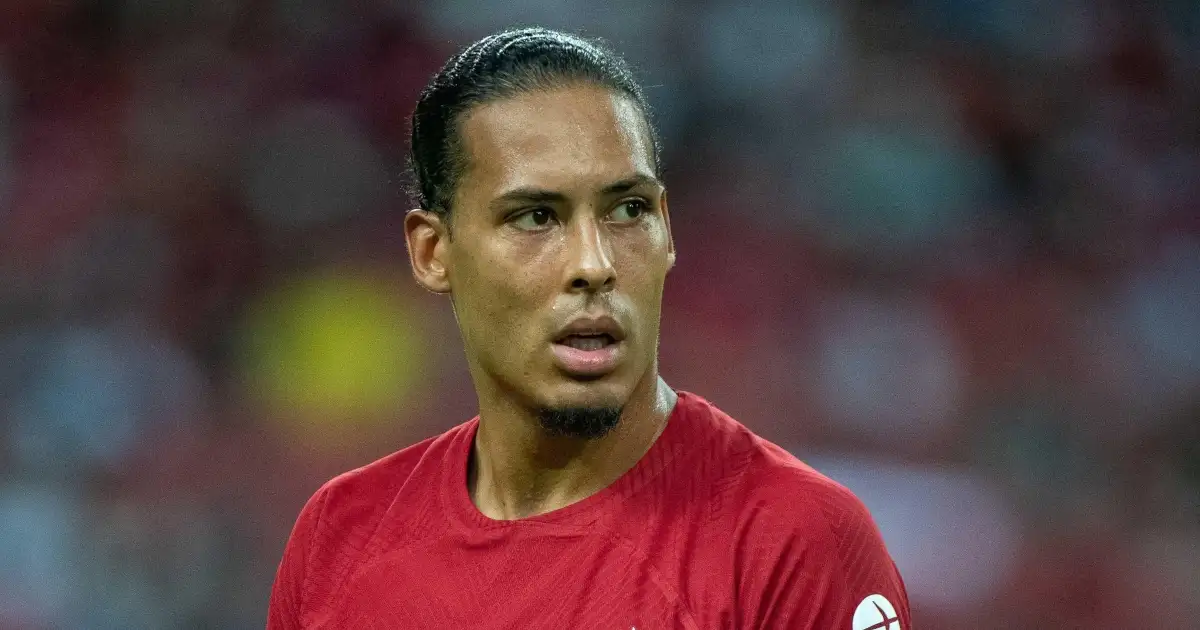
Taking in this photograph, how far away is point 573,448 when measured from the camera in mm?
2344

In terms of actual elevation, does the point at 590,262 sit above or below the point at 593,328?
above

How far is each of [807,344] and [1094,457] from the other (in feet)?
4.08

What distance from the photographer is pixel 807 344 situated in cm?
571

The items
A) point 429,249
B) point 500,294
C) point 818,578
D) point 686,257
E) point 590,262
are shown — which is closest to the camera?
point 818,578

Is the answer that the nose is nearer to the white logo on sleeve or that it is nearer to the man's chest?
the man's chest

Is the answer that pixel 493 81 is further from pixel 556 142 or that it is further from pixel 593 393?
pixel 593 393

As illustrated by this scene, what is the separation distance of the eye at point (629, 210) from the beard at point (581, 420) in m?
0.32

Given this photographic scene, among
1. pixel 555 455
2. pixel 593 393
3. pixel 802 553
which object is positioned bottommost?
pixel 802 553

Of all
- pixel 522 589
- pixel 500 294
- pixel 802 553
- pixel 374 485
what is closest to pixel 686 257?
pixel 374 485

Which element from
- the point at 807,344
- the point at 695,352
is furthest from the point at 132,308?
the point at 807,344

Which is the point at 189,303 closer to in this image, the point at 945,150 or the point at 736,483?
the point at 945,150

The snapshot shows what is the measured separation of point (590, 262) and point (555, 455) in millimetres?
391

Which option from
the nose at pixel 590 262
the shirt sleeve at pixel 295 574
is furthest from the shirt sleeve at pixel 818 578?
the shirt sleeve at pixel 295 574

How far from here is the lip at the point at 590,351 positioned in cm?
220
